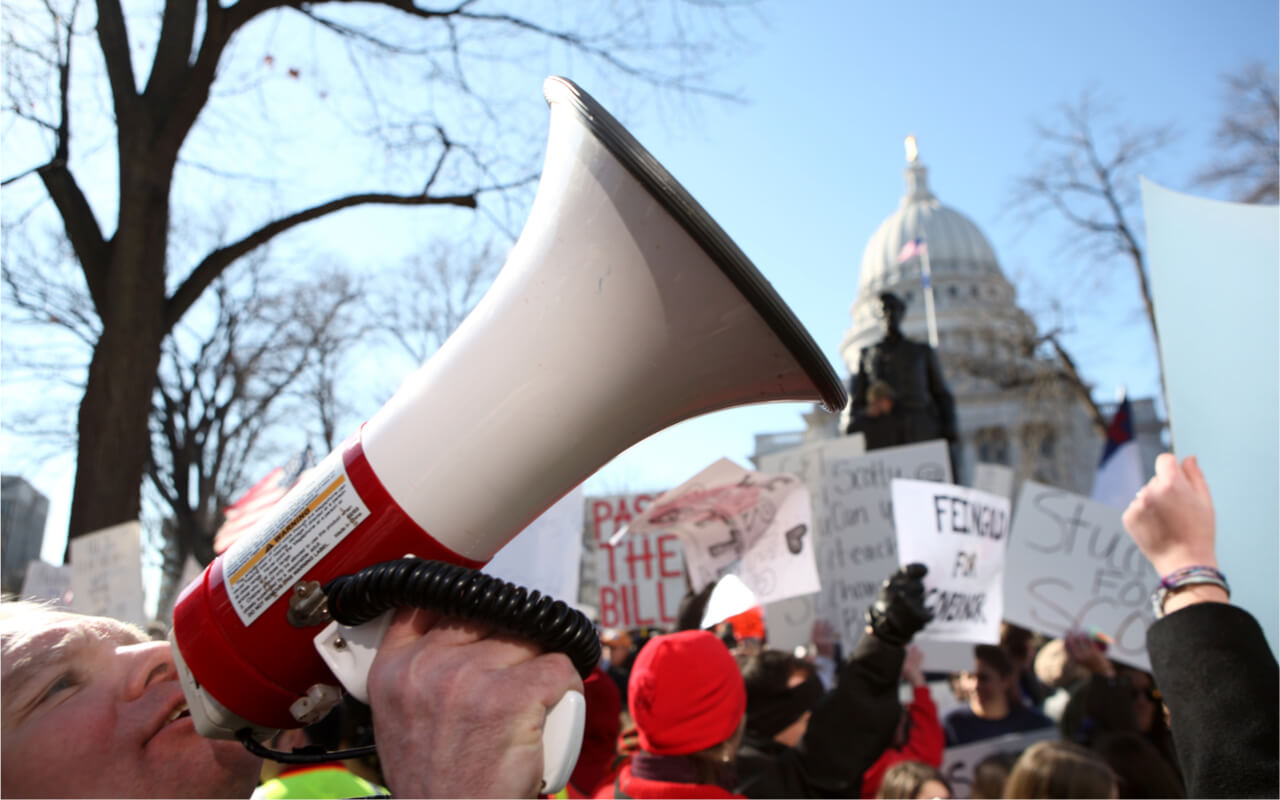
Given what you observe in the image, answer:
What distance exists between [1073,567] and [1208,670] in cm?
292

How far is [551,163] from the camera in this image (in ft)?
3.67

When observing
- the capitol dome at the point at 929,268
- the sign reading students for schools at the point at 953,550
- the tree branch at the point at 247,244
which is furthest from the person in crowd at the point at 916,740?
the capitol dome at the point at 929,268

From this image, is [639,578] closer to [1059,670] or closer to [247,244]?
[1059,670]

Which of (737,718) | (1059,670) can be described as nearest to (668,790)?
(737,718)

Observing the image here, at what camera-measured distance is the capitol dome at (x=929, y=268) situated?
168 ft

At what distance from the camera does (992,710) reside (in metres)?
4.88

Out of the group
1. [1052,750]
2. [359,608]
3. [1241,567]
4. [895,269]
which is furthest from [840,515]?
[895,269]

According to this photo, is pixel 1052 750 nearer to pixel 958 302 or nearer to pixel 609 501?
pixel 609 501

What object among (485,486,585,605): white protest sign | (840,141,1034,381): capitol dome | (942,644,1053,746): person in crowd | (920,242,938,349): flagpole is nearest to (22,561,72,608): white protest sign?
(485,486,585,605): white protest sign

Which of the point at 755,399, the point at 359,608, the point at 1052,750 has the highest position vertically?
the point at 755,399

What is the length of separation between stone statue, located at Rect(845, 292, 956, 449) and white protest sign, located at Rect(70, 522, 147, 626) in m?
4.40

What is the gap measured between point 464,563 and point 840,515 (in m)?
4.06

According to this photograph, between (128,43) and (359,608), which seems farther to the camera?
(128,43)

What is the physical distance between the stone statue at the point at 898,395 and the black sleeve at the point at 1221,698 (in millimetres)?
4652
